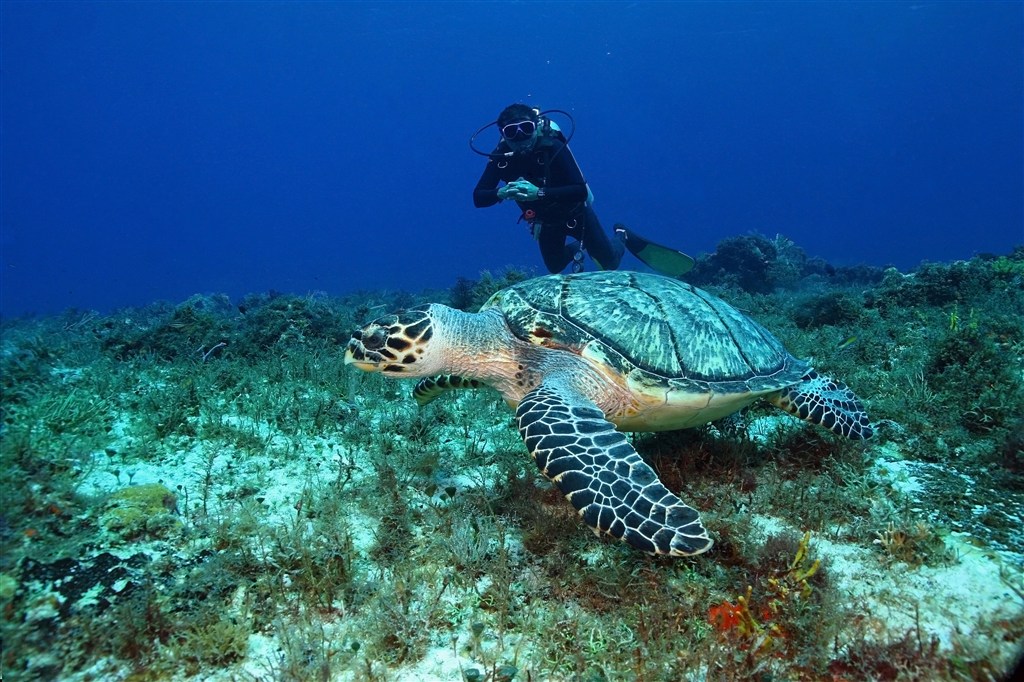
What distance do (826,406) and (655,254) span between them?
7.95 metres

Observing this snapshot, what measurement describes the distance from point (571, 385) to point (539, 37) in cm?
15777

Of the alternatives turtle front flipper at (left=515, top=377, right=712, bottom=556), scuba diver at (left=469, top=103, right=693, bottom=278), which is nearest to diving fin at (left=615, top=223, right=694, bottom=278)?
scuba diver at (left=469, top=103, right=693, bottom=278)

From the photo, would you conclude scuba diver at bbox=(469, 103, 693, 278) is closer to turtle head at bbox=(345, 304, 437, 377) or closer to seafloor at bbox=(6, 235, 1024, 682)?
turtle head at bbox=(345, 304, 437, 377)

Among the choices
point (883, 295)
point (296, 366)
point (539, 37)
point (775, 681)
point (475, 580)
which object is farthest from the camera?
point (539, 37)

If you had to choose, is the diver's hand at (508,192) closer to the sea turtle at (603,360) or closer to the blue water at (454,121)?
the sea turtle at (603,360)

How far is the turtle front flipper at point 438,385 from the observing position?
4.47 m

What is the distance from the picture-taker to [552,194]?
29.7 ft

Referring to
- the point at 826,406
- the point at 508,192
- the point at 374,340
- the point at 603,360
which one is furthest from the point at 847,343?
the point at 374,340

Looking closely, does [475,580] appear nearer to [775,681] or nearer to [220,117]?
[775,681]

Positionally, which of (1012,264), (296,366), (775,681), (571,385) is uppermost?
(1012,264)

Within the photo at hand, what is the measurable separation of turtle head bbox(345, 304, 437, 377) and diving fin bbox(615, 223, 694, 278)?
8447 mm

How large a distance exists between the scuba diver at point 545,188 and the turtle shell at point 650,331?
14.4 ft

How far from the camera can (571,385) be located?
3711 millimetres

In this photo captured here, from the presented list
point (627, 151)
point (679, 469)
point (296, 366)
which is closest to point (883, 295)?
point (679, 469)
